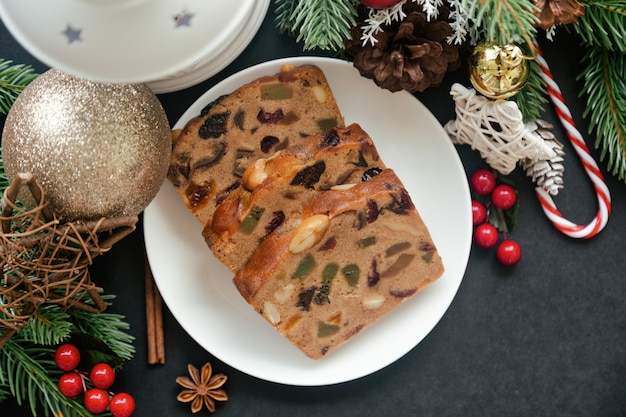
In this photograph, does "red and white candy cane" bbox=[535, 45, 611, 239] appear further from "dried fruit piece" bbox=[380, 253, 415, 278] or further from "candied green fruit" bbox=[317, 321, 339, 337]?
"candied green fruit" bbox=[317, 321, 339, 337]

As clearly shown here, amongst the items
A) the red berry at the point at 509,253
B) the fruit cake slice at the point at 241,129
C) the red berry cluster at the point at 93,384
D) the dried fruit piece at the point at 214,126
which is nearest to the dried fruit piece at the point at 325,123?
the fruit cake slice at the point at 241,129

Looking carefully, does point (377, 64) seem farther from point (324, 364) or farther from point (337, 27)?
point (324, 364)

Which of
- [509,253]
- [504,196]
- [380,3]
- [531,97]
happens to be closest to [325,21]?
[380,3]

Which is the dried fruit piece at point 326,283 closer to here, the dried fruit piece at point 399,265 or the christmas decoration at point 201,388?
the dried fruit piece at point 399,265

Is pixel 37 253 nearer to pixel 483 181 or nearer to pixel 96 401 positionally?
pixel 96 401

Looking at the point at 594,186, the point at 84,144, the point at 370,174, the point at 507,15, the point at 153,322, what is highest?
the point at 507,15

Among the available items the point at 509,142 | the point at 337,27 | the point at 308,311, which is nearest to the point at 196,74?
the point at 337,27
